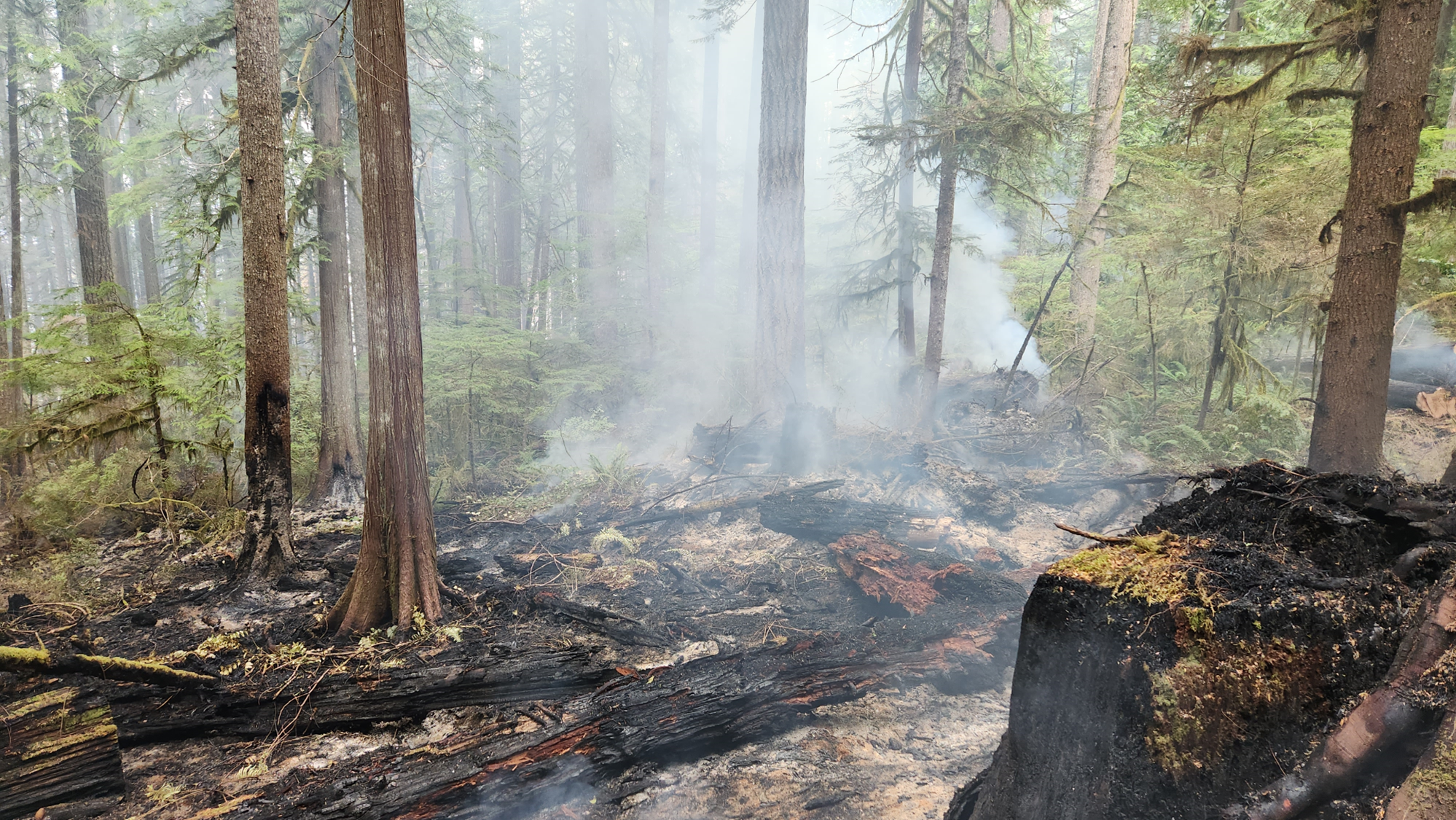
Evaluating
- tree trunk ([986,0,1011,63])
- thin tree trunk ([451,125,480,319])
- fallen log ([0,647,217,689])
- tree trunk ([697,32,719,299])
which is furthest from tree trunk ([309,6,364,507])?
tree trunk ([986,0,1011,63])

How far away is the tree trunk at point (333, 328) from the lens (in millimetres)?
10539

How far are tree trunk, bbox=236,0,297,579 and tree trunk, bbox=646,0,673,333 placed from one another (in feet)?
38.4

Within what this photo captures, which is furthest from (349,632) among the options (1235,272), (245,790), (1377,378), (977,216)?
(977,216)

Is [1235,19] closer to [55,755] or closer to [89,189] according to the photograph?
[55,755]

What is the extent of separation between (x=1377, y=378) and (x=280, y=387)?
35.6 ft

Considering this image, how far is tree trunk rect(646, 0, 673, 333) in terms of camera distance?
19.7 m

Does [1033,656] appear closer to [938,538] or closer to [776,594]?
[776,594]

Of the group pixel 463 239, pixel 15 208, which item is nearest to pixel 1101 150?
pixel 463 239

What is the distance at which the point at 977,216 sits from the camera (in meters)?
21.5

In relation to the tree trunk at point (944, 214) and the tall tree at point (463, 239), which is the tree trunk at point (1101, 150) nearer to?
the tree trunk at point (944, 214)

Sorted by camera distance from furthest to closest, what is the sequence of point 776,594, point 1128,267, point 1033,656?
point 1128,267 → point 776,594 → point 1033,656

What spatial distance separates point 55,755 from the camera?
3.92m

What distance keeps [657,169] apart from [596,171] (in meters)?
2.43

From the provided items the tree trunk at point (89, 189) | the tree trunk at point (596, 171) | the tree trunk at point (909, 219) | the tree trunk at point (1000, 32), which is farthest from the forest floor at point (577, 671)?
the tree trunk at point (1000, 32)
